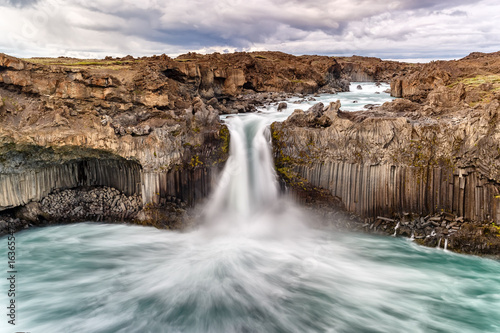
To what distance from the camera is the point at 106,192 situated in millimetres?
15086

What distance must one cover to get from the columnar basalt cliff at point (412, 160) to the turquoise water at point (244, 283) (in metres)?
1.37

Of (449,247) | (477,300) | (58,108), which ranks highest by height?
(58,108)

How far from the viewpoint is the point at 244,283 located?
10.4 metres

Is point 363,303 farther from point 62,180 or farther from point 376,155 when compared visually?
point 62,180

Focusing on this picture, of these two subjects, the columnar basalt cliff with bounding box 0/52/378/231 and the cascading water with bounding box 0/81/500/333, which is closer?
the cascading water with bounding box 0/81/500/333

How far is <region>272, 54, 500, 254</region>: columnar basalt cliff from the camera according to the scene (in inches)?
465

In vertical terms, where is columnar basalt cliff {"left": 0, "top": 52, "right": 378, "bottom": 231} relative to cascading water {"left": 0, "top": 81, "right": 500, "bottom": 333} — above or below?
above

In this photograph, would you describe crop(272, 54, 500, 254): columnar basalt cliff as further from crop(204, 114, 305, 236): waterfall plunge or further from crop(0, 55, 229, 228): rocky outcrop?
crop(0, 55, 229, 228): rocky outcrop

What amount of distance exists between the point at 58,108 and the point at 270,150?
9.87m

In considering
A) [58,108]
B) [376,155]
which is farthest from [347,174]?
[58,108]

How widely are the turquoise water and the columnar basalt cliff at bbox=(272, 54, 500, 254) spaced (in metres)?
1.37

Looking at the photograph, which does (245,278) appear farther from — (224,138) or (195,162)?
(224,138)

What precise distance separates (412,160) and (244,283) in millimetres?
8726

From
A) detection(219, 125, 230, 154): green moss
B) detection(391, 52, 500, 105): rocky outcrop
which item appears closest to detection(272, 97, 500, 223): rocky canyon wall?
detection(391, 52, 500, 105): rocky outcrop
